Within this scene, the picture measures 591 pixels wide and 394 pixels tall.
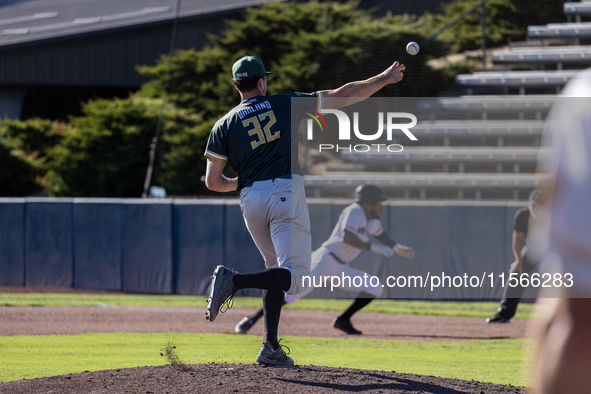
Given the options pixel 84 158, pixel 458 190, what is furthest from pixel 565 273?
pixel 84 158

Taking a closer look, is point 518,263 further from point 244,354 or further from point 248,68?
point 248,68

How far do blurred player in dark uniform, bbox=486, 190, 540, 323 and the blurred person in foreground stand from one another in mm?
7097

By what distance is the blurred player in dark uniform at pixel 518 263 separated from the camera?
769 centimetres

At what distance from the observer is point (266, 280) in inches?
146

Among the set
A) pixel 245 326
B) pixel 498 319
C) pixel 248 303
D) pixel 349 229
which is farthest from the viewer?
pixel 248 303

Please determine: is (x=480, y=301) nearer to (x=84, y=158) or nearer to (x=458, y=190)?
(x=458, y=190)

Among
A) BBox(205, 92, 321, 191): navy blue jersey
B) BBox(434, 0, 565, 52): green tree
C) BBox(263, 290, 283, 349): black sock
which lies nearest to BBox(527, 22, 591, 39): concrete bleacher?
BBox(434, 0, 565, 52): green tree

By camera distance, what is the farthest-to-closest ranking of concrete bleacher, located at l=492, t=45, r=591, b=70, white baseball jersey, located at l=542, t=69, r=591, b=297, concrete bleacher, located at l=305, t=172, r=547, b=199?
1. concrete bleacher, located at l=492, t=45, r=591, b=70
2. concrete bleacher, located at l=305, t=172, r=547, b=199
3. white baseball jersey, located at l=542, t=69, r=591, b=297

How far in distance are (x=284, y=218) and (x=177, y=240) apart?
7050mm

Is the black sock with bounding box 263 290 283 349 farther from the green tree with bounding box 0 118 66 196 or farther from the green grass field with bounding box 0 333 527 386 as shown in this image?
the green tree with bounding box 0 118 66 196

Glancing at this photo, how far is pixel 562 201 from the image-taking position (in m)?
0.85

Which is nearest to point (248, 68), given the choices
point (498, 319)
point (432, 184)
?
point (498, 319)

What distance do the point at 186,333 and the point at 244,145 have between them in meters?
3.62

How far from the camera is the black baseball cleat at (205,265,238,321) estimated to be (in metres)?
3.53
